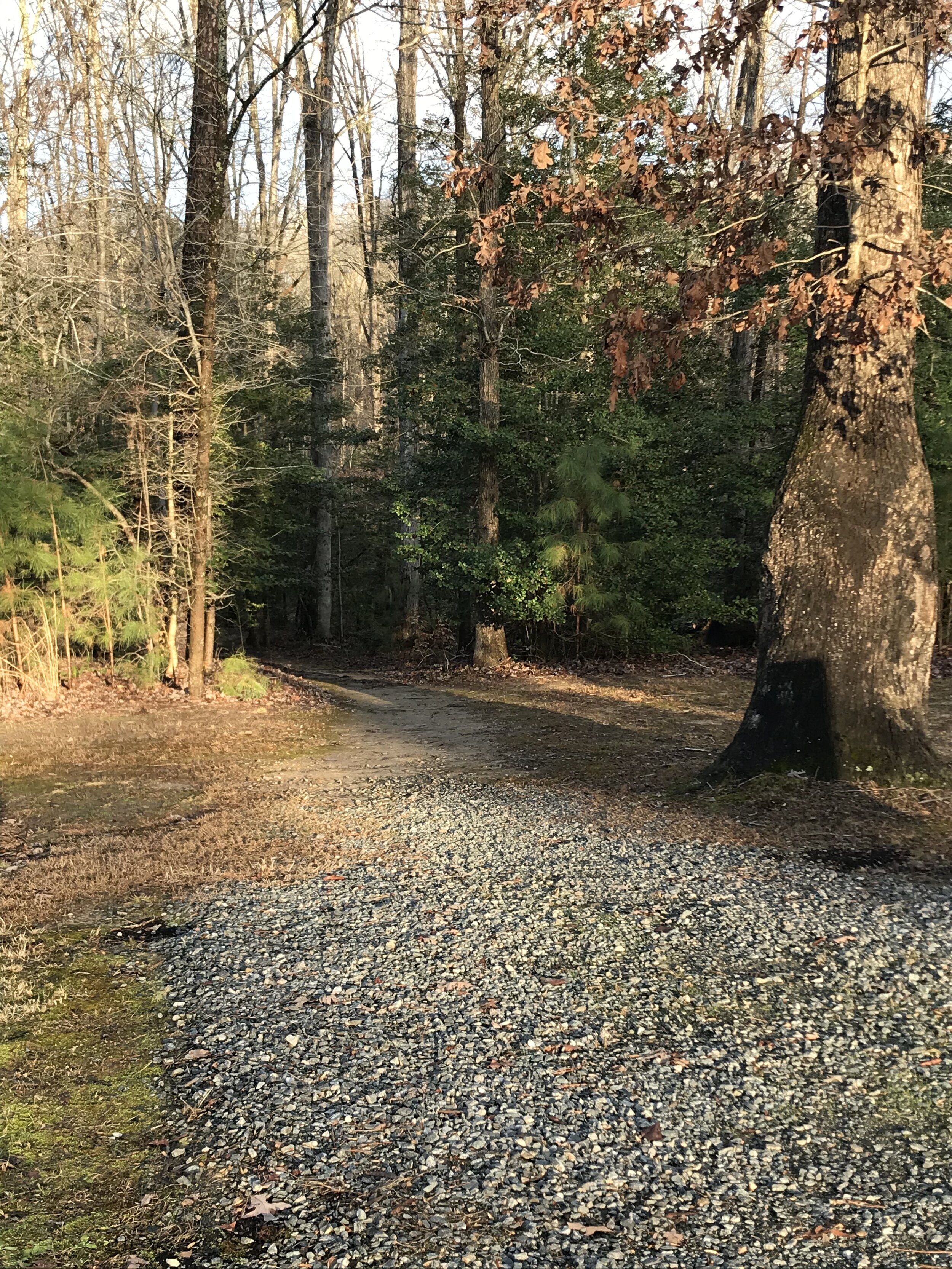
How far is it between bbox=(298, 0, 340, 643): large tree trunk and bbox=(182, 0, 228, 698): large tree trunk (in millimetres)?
6101

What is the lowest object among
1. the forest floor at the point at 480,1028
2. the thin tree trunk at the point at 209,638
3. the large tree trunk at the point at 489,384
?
the forest floor at the point at 480,1028

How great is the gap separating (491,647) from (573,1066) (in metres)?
12.7

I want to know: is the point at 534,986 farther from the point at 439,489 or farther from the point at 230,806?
the point at 439,489

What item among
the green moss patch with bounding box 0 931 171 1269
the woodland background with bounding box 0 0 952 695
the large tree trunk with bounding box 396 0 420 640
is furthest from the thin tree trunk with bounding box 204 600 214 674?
the green moss patch with bounding box 0 931 171 1269

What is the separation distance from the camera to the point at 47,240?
11336 millimetres

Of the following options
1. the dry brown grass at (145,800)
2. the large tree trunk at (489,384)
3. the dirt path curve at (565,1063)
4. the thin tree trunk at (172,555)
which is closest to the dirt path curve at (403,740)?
the dry brown grass at (145,800)

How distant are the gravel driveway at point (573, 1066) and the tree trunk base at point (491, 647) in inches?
417

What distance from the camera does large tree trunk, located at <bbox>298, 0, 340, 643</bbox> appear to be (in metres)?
19.7

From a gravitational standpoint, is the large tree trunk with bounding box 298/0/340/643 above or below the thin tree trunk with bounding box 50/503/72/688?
above

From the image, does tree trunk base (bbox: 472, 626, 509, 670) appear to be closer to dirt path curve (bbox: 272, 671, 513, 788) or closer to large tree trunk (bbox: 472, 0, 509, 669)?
large tree trunk (bbox: 472, 0, 509, 669)

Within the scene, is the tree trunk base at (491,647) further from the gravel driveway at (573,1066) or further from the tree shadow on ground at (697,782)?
the gravel driveway at (573,1066)

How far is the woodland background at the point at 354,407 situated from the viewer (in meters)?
12.2

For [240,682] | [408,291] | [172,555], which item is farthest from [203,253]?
[240,682]

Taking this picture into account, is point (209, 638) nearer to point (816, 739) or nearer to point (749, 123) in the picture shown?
point (816, 739)
